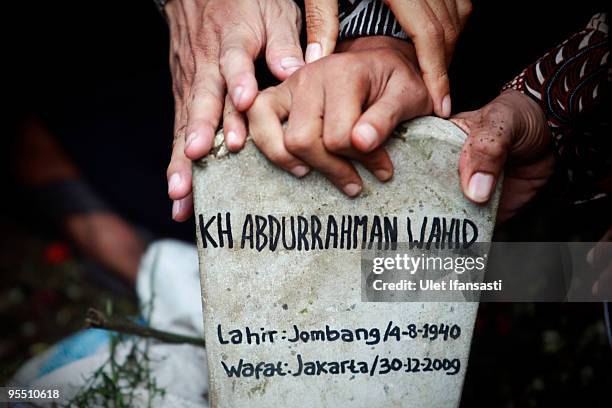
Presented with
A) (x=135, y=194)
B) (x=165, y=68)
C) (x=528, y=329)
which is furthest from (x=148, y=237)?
(x=528, y=329)

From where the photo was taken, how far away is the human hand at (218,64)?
1067 mm

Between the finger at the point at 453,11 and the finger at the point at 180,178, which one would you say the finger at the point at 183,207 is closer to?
the finger at the point at 180,178

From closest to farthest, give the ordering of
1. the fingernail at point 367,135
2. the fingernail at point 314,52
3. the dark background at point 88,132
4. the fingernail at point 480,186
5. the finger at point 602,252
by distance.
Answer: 1. the fingernail at point 367,135
2. the fingernail at point 480,186
3. the fingernail at point 314,52
4. the finger at point 602,252
5. the dark background at point 88,132

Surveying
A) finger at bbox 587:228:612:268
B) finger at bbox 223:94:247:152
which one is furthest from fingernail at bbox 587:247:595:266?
finger at bbox 223:94:247:152

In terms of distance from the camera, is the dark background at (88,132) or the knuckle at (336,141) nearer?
the knuckle at (336,141)

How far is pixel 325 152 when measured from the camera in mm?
1003

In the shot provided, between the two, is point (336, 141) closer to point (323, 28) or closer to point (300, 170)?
point (300, 170)

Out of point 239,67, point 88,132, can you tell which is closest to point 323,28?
point 239,67

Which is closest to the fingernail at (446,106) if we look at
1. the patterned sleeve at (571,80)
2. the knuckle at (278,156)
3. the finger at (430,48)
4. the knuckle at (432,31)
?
the finger at (430,48)

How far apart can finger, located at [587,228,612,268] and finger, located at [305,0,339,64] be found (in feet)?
2.22

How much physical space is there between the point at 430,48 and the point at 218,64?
42 centimetres

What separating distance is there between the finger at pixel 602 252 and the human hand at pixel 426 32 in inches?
17.8

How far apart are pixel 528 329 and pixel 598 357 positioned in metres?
0.21

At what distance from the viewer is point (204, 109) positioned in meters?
1.14
